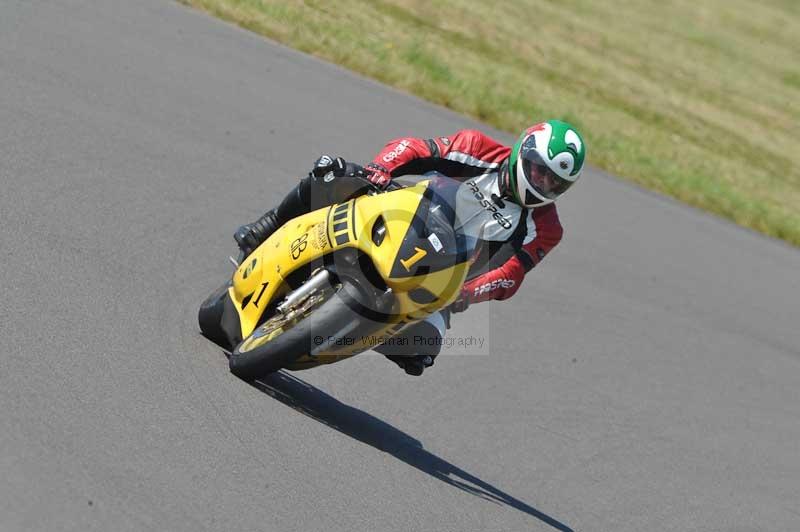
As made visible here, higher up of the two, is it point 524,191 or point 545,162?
point 545,162

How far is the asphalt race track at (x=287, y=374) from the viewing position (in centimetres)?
483

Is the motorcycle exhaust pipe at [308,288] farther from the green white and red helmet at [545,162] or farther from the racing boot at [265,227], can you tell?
the green white and red helmet at [545,162]

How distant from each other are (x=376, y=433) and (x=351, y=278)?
0.95 meters

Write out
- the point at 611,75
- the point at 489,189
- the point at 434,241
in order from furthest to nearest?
1. the point at 611,75
2. the point at 489,189
3. the point at 434,241

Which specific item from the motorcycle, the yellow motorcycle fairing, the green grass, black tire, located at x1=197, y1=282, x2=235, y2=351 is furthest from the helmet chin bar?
the green grass

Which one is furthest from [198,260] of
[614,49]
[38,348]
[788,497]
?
[614,49]

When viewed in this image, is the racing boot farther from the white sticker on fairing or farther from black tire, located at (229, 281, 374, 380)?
the white sticker on fairing

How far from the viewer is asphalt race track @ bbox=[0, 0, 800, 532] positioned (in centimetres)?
483

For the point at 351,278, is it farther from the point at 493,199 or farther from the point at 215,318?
the point at 493,199

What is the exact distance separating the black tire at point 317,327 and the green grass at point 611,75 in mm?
8341

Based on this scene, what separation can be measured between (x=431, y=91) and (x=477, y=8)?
6745 mm

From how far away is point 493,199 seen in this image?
650cm

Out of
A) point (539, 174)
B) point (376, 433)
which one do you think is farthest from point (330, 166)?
point (376, 433)

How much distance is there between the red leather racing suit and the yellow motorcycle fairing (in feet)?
1.53
